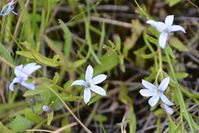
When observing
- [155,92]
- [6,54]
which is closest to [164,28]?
[155,92]

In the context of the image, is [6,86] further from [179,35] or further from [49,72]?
[179,35]

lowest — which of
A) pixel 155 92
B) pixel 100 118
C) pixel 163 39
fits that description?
pixel 100 118

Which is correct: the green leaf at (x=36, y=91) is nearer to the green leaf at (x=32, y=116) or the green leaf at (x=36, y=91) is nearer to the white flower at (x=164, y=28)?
the green leaf at (x=32, y=116)

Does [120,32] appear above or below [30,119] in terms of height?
above

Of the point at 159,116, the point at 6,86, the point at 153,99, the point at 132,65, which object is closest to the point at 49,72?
the point at 6,86

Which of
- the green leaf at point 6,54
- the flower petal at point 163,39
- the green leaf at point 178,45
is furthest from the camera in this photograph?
the green leaf at point 178,45

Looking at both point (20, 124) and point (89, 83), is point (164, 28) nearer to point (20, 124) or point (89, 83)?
point (89, 83)

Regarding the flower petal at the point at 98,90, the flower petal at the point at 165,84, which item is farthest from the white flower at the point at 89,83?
the flower petal at the point at 165,84

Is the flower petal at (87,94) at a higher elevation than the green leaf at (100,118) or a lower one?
higher

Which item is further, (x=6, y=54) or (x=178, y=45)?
(x=178, y=45)
